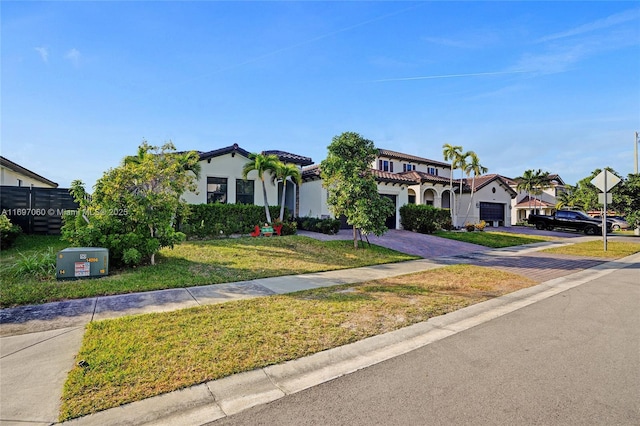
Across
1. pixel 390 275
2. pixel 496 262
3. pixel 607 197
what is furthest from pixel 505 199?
pixel 390 275

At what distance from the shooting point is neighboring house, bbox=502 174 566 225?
148ft

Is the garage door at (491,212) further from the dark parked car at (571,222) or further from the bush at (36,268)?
the bush at (36,268)

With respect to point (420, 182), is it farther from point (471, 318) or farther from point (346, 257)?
point (471, 318)

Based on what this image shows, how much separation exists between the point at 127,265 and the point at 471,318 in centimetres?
846

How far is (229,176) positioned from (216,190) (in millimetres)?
1046

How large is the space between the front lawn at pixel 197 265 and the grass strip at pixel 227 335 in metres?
2.15

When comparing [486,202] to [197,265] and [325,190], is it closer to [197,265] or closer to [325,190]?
[325,190]

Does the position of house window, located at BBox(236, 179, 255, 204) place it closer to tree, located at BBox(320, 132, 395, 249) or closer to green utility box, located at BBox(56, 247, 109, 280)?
tree, located at BBox(320, 132, 395, 249)

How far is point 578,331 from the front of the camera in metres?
4.82

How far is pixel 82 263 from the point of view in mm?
7379

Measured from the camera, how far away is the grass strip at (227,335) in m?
3.18

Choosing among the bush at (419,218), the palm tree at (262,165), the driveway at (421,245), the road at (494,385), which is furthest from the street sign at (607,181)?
the palm tree at (262,165)

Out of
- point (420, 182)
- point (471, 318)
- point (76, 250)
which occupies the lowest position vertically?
point (471, 318)

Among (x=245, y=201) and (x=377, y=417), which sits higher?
(x=245, y=201)
